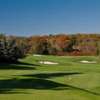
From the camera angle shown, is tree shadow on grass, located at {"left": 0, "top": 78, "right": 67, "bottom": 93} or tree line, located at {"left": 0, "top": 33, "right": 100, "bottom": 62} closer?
tree shadow on grass, located at {"left": 0, "top": 78, "right": 67, "bottom": 93}

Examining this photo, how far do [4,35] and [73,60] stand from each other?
12111 mm

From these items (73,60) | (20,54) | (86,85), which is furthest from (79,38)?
(86,85)

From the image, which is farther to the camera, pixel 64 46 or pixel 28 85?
pixel 64 46

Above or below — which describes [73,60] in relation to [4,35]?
below

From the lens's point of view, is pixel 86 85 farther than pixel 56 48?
No

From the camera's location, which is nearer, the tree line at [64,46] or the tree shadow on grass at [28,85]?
the tree shadow on grass at [28,85]

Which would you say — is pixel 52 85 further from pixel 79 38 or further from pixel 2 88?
pixel 79 38

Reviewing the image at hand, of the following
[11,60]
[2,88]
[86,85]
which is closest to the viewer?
[2,88]

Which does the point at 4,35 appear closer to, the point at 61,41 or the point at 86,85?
the point at 61,41

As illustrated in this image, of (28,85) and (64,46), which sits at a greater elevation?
(64,46)

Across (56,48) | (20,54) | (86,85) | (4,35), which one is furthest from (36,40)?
(86,85)

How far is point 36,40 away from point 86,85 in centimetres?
7012

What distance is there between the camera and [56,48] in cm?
9369

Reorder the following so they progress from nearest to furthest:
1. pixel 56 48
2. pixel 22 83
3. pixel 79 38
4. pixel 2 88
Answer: pixel 2 88, pixel 22 83, pixel 56 48, pixel 79 38
